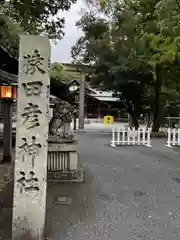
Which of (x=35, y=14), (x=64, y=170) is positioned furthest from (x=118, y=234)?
(x=35, y=14)

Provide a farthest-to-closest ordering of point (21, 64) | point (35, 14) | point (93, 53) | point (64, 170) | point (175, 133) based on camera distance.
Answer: point (93, 53) → point (175, 133) → point (35, 14) → point (64, 170) → point (21, 64)

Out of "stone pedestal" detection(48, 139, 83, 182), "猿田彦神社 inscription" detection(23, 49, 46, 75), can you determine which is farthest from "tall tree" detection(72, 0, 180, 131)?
"猿田彦神社 inscription" detection(23, 49, 46, 75)

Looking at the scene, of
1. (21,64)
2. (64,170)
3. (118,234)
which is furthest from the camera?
(64,170)

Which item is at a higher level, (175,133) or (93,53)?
(93,53)

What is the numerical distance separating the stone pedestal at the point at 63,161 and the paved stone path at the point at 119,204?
363 mm

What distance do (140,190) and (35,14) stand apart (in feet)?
21.1

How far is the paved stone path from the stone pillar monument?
1.97ft

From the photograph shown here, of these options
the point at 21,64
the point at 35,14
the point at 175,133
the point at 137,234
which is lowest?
the point at 137,234

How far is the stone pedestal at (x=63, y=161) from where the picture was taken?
6.84 metres

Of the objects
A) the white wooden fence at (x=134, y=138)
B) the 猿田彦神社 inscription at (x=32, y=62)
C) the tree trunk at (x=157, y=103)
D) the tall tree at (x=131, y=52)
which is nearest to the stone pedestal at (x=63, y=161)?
the 猿田彦神社 inscription at (x=32, y=62)

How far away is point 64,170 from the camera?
23.0 feet

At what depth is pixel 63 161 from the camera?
23.3ft

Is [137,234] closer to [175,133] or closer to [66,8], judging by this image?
[66,8]

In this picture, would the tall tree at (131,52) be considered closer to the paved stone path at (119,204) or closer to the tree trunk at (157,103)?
the tree trunk at (157,103)
